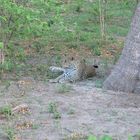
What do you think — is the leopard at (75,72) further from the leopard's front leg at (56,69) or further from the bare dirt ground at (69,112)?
the bare dirt ground at (69,112)

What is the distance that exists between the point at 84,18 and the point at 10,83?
6.95m

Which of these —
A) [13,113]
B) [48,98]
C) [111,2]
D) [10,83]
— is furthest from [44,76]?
[111,2]

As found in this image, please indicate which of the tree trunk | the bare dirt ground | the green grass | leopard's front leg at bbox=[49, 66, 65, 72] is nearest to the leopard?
leopard's front leg at bbox=[49, 66, 65, 72]

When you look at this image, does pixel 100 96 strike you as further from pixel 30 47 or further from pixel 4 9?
pixel 30 47

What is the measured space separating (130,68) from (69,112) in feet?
5.32

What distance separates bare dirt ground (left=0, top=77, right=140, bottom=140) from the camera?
6918 millimetres

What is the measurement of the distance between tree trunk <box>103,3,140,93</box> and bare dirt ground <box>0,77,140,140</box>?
0.65 feet

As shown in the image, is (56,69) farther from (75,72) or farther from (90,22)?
(90,22)

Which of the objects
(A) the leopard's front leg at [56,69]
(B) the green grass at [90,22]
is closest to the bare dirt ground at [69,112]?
(A) the leopard's front leg at [56,69]

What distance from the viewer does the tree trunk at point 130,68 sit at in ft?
29.1

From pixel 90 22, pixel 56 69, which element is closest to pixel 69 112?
pixel 56 69

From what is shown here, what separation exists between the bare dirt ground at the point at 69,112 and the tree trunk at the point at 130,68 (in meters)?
0.20

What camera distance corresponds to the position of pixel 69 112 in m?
7.71

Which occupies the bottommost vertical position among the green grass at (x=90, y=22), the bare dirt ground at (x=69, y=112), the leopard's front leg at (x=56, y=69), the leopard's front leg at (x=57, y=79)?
the bare dirt ground at (x=69, y=112)
